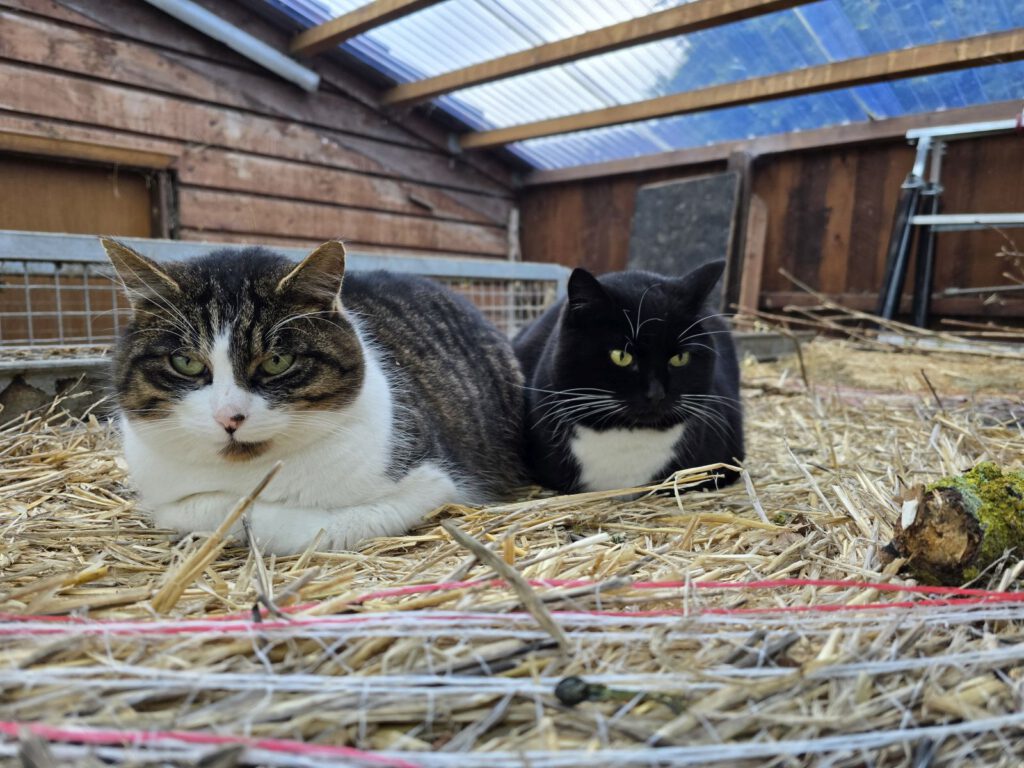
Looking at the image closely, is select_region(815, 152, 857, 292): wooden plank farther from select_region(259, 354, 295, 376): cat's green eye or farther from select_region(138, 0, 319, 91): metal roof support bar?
select_region(259, 354, 295, 376): cat's green eye

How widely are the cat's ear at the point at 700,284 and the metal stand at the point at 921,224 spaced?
3298 millimetres

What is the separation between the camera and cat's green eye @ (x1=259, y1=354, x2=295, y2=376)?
1.58 m

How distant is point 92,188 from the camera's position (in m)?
4.91

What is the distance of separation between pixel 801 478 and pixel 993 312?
3443 mm

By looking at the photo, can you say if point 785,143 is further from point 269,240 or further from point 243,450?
point 243,450

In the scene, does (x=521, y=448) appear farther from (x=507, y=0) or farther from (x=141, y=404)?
(x=507, y=0)

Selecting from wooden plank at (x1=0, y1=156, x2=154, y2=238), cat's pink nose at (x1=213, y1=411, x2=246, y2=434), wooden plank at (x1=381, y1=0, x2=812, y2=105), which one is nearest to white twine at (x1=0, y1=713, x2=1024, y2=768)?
cat's pink nose at (x1=213, y1=411, x2=246, y2=434)

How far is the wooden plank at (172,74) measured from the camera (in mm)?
4539

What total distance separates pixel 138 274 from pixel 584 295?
119 centimetres

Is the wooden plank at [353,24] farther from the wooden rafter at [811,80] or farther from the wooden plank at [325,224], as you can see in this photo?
the wooden rafter at [811,80]

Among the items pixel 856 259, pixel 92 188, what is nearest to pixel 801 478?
pixel 856 259

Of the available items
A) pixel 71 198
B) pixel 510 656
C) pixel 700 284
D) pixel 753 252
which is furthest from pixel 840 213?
pixel 71 198

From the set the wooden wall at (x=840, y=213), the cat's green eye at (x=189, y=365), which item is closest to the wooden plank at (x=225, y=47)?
the wooden wall at (x=840, y=213)

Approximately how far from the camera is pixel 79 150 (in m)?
4.76
